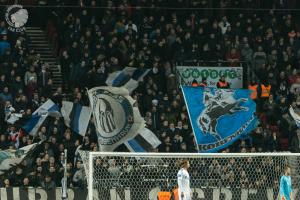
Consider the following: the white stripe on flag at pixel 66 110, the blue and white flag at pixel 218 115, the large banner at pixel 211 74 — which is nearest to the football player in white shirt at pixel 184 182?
the blue and white flag at pixel 218 115

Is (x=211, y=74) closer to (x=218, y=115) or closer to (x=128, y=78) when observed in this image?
(x=128, y=78)

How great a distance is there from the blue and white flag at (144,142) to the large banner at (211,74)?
4198mm

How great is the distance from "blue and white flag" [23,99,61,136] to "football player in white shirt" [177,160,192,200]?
8.76 metres

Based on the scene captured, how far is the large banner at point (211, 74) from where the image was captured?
38156 mm

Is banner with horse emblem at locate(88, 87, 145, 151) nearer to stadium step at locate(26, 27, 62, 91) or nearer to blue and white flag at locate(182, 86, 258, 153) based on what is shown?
blue and white flag at locate(182, 86, 258, 153)

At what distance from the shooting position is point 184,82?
38.2 m

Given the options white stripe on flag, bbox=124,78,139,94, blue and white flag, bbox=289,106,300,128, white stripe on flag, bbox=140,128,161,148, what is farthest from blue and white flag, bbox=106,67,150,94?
blue and white flag, bbox=289,106,300,128

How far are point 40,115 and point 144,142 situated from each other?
10.7 feet

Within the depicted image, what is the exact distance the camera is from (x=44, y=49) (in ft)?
132

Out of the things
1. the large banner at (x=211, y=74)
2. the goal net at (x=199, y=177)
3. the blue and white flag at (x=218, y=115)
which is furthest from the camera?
the large banner at (x=211, y=74)

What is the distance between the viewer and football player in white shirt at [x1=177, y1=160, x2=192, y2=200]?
26703mm

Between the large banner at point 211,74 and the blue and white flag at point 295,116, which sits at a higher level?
the large banner at point 211,74

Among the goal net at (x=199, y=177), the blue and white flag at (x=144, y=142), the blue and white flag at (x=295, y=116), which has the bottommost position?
the goal net at (x=199, y=177)

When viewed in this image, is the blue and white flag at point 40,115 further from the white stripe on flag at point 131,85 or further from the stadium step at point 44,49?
the stadium step at point 44,49
